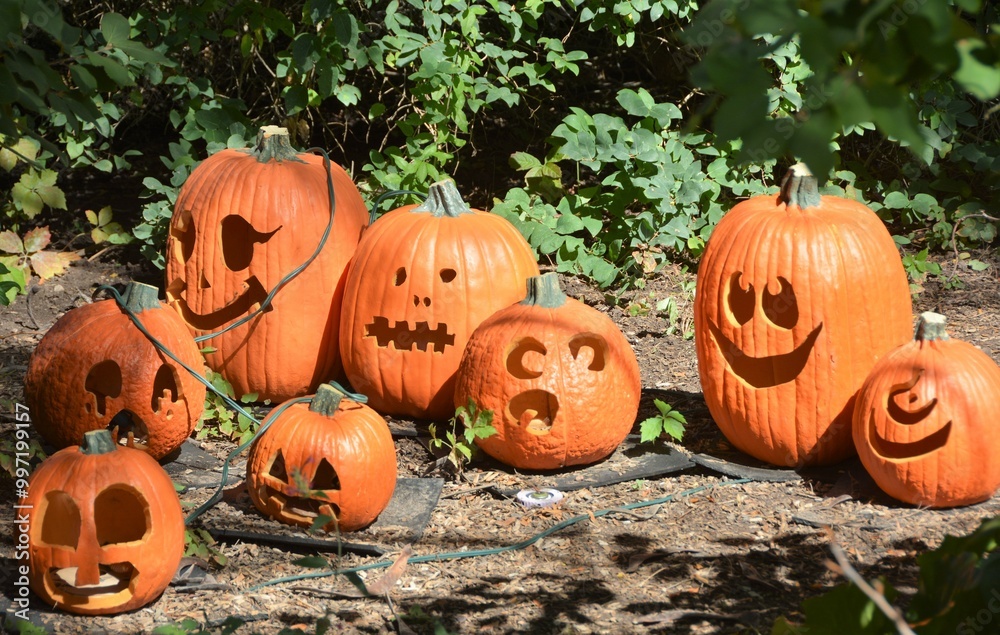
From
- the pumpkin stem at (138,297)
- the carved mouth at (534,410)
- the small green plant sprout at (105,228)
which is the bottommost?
the carved mouth at (534,410)

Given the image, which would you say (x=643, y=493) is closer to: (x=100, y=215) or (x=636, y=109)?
→ (x=636, y=109)

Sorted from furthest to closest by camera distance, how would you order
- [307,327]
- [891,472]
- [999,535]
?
[307,327] < [891,472] < [999,535]

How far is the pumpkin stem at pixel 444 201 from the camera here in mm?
4348

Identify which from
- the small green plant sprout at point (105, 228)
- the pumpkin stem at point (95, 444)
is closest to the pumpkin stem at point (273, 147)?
the pumpkin stem at point (95, 444)

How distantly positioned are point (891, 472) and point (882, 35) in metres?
2.42

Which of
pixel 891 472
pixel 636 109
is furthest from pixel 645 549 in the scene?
pixel 636 109

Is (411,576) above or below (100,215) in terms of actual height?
below

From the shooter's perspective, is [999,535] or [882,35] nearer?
[882,35]

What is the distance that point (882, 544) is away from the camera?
3363 millimetres

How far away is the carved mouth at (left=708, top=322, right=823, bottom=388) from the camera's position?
374 cm

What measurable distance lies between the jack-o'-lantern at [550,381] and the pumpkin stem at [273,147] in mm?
1249

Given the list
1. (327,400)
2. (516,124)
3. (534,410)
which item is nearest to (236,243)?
(327,400)

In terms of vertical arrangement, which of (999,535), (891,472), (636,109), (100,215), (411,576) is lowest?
(411,576)

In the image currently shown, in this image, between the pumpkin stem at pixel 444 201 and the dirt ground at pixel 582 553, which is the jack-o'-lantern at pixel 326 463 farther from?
the pumpkin stem at pixel 444 201
